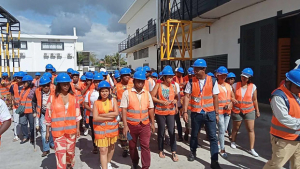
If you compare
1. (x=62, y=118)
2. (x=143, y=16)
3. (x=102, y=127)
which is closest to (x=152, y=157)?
(x=102, y=127)

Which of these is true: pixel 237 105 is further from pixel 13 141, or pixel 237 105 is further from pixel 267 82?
pixel 13 141

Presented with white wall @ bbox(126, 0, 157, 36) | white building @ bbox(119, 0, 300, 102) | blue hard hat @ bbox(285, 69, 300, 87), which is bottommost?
blue hard hat @ bbox(285, 69, 300, 87)

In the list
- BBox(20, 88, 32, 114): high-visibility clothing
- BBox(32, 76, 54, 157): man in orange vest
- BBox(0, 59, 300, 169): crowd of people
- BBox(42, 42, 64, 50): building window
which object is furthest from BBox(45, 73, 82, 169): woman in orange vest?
BBox(42, 42, 64, 50): building window

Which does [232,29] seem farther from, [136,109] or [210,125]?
[136,109]

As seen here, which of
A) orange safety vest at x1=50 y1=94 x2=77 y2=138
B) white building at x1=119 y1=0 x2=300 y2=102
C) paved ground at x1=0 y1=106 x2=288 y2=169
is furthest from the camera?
white building at x1=119 y1=0 x2=300 y2=102

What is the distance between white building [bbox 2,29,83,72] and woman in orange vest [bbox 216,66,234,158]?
27729mm

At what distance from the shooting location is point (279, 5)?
7.42m

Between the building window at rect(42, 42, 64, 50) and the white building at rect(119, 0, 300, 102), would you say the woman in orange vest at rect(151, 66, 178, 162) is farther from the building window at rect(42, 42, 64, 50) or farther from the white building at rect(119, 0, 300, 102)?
the building window at rect(42, 42, 64, 50)

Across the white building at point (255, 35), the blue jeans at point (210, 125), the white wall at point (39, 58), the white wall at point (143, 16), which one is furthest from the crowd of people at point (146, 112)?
the white wall at point (39, 58)

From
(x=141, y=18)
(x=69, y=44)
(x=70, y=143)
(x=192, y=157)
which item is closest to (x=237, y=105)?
(x=192, y=157)

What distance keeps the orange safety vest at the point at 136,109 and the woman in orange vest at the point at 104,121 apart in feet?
0.85

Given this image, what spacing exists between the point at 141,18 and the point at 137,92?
76.4ft

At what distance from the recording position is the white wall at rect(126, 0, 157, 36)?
2118 centimetres

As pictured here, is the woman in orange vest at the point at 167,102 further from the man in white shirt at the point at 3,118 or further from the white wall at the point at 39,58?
the white wall at the point at 39,58
